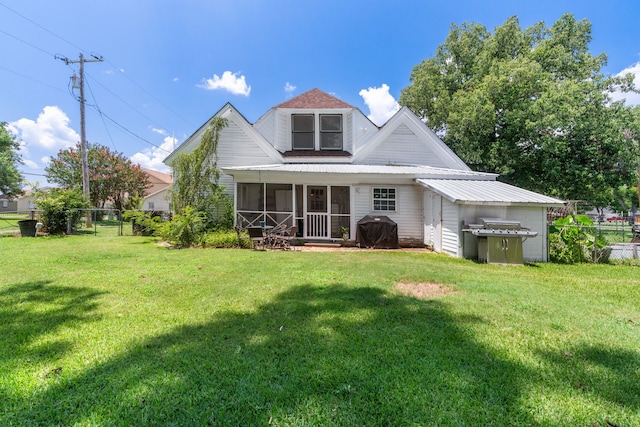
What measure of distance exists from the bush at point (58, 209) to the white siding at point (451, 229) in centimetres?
1699

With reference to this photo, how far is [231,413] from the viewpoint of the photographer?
6.91 feet

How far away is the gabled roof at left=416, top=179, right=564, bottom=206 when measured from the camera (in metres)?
8.76

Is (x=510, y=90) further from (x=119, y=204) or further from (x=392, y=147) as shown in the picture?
(x=119, y=204)

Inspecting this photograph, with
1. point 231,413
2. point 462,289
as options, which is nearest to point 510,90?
point 462,289

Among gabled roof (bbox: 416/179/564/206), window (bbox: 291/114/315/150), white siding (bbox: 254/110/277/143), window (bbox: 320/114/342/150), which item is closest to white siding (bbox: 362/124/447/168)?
window (bbox: 320/114/342/150)

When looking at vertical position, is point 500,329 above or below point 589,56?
below

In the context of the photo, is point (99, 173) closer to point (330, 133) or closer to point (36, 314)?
point (330, 133)

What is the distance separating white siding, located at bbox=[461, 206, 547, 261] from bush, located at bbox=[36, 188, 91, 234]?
17676 mm

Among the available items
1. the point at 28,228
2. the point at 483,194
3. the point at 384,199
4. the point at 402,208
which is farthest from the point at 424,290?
the point at 28,228

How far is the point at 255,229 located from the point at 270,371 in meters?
7.76

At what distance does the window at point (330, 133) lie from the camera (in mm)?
15195

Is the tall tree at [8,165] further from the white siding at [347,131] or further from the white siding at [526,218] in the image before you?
the white siding at [526,218]

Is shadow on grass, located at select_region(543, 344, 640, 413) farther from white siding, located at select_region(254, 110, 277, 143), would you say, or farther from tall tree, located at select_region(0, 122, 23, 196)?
tall tree, located at select_region(0, 122, 23, 196)

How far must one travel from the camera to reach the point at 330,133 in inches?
599
